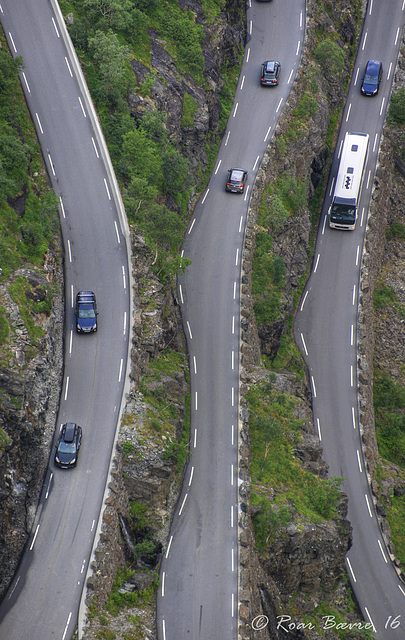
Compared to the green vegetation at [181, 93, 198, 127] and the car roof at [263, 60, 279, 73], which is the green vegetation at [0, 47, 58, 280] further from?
the car roof at [263, 60, 279, 73]

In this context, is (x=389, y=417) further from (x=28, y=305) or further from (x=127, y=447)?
(x=28, y=305)

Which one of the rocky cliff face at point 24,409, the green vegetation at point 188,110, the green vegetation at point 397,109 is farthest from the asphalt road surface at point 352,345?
the rocky cliff face at point 24,409

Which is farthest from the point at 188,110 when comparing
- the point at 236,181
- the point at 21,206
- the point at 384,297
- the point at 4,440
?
the point at 4,440

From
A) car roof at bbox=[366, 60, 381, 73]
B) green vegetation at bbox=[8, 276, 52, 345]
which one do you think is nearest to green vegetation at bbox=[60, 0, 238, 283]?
green vegetation at bbox=[8, 276, 52, 345]

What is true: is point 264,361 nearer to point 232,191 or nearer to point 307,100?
point 232,191

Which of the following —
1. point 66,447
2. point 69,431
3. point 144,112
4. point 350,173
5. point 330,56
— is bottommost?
point 66,447
